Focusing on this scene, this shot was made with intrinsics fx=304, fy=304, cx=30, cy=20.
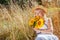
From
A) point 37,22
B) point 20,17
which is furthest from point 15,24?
point 37,22

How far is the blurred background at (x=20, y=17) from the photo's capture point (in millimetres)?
3645

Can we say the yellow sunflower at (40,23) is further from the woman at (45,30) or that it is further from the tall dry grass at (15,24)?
the tall dry grass at (15,24)

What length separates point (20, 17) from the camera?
3705 mm

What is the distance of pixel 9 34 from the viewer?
3.68m

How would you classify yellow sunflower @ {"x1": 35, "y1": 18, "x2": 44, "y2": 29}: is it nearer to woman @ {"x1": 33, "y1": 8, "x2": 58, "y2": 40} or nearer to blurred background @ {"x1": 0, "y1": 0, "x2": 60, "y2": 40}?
woman @ {"x1": 33, "y1": 8, "x2": 58, "y2": 40}

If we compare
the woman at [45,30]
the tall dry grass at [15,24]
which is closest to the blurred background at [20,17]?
the tall dry grass at [15,24]

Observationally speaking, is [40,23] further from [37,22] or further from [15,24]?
[15,24]

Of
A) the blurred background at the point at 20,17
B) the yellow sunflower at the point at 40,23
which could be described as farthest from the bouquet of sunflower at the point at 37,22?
the blurred background at the point at 20,17

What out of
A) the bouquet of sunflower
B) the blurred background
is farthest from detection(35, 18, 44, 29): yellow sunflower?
the blurred background

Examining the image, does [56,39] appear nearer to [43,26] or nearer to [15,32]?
[43,26]

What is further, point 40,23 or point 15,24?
point 15,24

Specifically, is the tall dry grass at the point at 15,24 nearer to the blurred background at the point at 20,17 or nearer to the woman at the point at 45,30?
the blurred background at the point at 20,17

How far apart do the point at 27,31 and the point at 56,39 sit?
1.27 feet

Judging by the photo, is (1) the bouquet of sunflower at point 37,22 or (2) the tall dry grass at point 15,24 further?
(2) the tall dry grass at point 15,24
